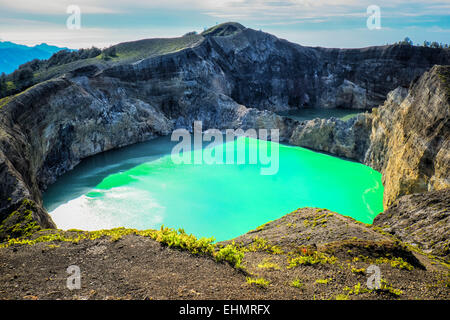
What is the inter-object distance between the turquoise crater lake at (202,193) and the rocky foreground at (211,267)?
39.5ft

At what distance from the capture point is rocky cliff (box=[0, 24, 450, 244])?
26.3m

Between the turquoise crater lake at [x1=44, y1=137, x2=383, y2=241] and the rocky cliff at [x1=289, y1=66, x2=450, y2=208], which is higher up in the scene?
the rocky cliff at [x1=289, y1=66, x2=450, y2=208]

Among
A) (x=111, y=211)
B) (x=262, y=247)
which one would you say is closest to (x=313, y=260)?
(x=262, y=247)

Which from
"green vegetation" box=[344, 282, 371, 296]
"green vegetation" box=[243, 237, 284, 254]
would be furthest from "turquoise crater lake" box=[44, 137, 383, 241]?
"green vegetation" box=[344, 282, 371, 296]

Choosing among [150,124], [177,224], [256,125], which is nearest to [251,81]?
[256,125]

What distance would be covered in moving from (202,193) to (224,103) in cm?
3357

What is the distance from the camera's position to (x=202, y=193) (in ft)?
115

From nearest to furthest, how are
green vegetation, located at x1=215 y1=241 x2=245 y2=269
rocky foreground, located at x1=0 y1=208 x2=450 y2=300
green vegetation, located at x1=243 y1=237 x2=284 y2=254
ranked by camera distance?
rocky foreground, located at x1=0 y1=208 x2=450 y2=300 → green vegetation, located at x1=215 y1=241 x2=245 y2=269 → green vegetation, located at x1=243 y1=237 x2=284 y2=254

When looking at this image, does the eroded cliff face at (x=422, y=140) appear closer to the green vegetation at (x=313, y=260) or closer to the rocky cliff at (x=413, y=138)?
the rocky cliff at (x=413, y=138)

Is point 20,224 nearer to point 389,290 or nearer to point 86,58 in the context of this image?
point 389,290

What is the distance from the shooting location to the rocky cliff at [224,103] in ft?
86.4

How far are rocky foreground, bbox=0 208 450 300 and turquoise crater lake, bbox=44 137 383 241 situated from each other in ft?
39.5

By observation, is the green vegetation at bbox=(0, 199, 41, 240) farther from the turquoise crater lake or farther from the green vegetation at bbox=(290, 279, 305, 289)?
the green vegetation at bbox=(290, 279, 305, 289)

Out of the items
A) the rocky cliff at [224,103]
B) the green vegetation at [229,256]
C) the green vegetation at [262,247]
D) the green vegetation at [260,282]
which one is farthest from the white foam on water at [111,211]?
the green vegetation at [260,282]
